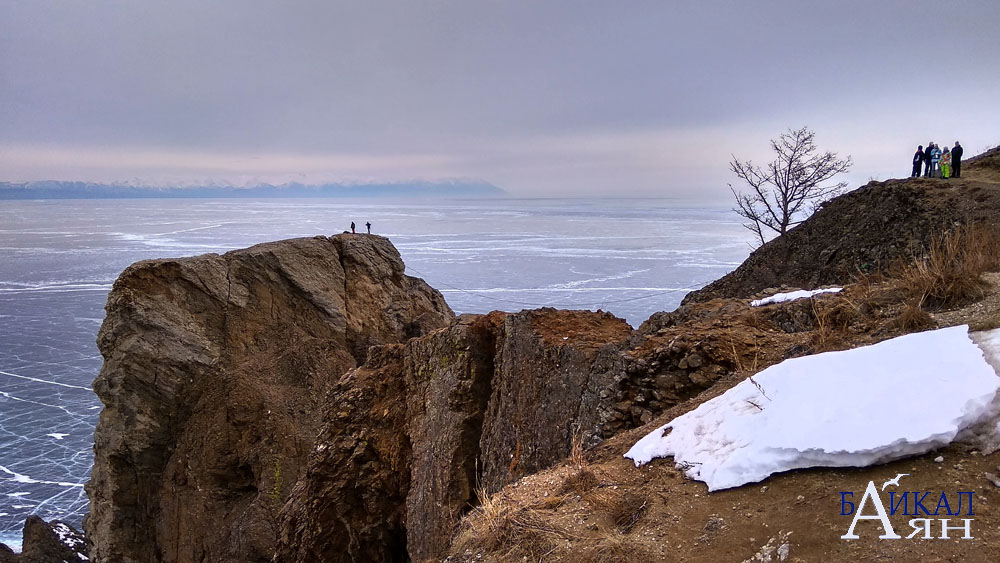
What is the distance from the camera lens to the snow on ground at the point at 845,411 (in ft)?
11.0

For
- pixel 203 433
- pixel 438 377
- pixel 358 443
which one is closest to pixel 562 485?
pixel 438 377

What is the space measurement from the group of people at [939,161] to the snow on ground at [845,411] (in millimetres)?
16178

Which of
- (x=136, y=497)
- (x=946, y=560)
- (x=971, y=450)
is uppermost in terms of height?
(x=971, y=450)

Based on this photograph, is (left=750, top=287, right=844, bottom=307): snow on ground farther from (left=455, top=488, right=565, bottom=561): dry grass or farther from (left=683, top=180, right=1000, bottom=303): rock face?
(left=683, top=180, right=1000, bottom=303): rock face

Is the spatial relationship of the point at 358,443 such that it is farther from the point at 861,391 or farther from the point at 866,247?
the point at 866,247

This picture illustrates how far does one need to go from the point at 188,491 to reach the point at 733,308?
45.8 ft

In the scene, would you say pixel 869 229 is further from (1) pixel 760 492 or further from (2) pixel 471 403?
(1) pixel 760 492

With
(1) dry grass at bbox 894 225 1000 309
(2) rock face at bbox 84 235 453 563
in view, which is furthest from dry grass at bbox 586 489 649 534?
(2) rock face at bbox 84 235 453 563

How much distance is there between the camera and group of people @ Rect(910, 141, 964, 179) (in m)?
16.8

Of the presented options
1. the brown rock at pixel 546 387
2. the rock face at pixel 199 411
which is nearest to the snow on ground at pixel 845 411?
the brown rock at pixel 546 387

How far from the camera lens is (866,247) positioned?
1550 centimetres

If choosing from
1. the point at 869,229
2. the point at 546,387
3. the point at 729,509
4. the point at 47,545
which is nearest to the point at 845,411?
the point at 729,509

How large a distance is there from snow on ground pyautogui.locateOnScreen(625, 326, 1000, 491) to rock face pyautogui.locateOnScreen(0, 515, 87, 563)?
18.7 metres

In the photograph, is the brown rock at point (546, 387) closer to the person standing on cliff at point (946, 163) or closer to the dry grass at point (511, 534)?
the dry grass at point (511, 534)
